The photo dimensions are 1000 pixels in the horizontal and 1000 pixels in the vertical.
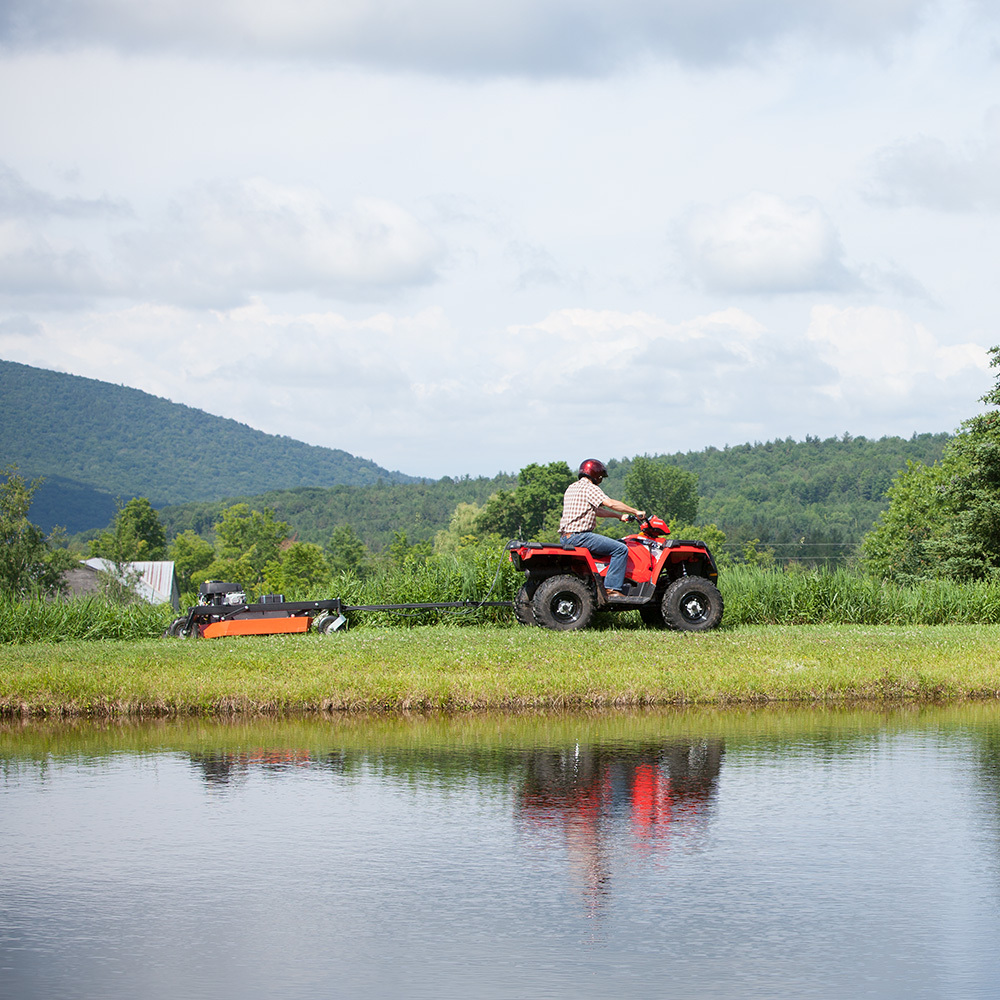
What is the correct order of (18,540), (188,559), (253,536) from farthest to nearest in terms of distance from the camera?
(188,559) → (253,536) → (18,540)

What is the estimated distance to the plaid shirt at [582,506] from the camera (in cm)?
1708

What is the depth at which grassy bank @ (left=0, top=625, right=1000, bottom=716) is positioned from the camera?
43.2 feet

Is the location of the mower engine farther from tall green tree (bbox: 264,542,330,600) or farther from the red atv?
tall green tree (bbox: 264,542,330,600)

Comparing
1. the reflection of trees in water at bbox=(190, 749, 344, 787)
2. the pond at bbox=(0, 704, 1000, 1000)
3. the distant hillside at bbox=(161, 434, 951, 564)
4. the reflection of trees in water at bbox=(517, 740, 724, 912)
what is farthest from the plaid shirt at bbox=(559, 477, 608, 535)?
the distant hillside at bbox=(161, 434, 951, 564)

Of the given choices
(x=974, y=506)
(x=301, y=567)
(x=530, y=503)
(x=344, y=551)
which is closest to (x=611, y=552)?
(x=974, y=506)

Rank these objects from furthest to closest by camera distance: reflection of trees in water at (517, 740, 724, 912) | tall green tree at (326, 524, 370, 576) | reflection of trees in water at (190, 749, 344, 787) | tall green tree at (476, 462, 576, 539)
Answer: tall green tree at (326, 524, 370, 576) → tall green tree at (476, 462, 576, 539) → reflection of trees in water at (190, 749, 344, 787) → reflection of trees in water at (517, 740, 724, 912)

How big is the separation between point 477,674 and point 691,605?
15.6ft

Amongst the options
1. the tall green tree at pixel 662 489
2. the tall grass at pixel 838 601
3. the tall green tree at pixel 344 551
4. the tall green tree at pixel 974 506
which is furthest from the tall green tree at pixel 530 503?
the tall grass at pixel 838 601

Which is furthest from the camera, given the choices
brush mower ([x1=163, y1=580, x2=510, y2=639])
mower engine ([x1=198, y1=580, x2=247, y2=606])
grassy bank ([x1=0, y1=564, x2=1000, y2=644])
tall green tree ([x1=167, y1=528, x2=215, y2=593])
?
tall green tree ([x1=167, y1=528, x2=215, y2=593])

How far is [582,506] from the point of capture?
676 inches

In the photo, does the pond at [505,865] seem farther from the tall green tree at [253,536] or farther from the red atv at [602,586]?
the tall green tree at [253,536]

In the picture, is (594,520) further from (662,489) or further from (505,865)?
(662,489)

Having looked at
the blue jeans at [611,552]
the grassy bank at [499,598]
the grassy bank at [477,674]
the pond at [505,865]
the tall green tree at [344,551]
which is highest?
the tall green tree at [344,551]

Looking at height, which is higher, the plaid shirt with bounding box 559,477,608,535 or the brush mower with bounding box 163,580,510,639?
the plaid shirt with bounding box 559,477,608,535
